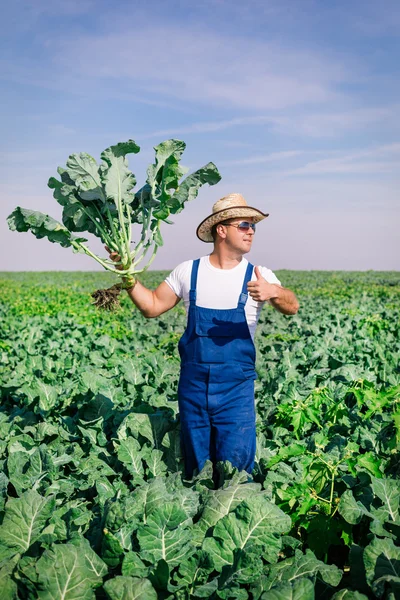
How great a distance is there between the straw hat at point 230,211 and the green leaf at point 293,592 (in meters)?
2.21

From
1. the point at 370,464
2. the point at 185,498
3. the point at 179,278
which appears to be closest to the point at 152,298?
the point at 179,278

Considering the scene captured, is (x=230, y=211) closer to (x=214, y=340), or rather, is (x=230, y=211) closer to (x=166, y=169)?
(x=166, y=169)

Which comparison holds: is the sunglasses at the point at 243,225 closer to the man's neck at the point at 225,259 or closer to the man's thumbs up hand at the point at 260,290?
the man's neck at the point at 225,259

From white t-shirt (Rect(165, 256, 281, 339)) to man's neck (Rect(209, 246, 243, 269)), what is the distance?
1.0 inches

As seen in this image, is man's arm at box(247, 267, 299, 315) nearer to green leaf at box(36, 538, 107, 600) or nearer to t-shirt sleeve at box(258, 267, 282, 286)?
t-shirt sleeve at box(258, 267, 282, 286)

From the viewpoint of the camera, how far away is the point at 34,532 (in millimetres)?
3178

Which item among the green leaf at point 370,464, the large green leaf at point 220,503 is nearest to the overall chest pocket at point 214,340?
the large green leaf at point 220,503

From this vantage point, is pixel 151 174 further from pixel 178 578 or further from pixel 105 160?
pixel 178 578

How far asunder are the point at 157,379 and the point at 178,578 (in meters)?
3.40

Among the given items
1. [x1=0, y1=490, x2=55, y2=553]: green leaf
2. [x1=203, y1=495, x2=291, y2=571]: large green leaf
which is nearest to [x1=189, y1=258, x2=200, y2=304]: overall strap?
[x1=203, y1=495, x2=291, y2=571]: large green leaf

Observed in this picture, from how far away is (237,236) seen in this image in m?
3.96

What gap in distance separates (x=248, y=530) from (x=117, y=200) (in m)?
2.28

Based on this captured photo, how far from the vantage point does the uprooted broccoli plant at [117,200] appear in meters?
4.06

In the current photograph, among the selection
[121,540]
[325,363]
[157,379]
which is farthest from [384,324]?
[121,540]
